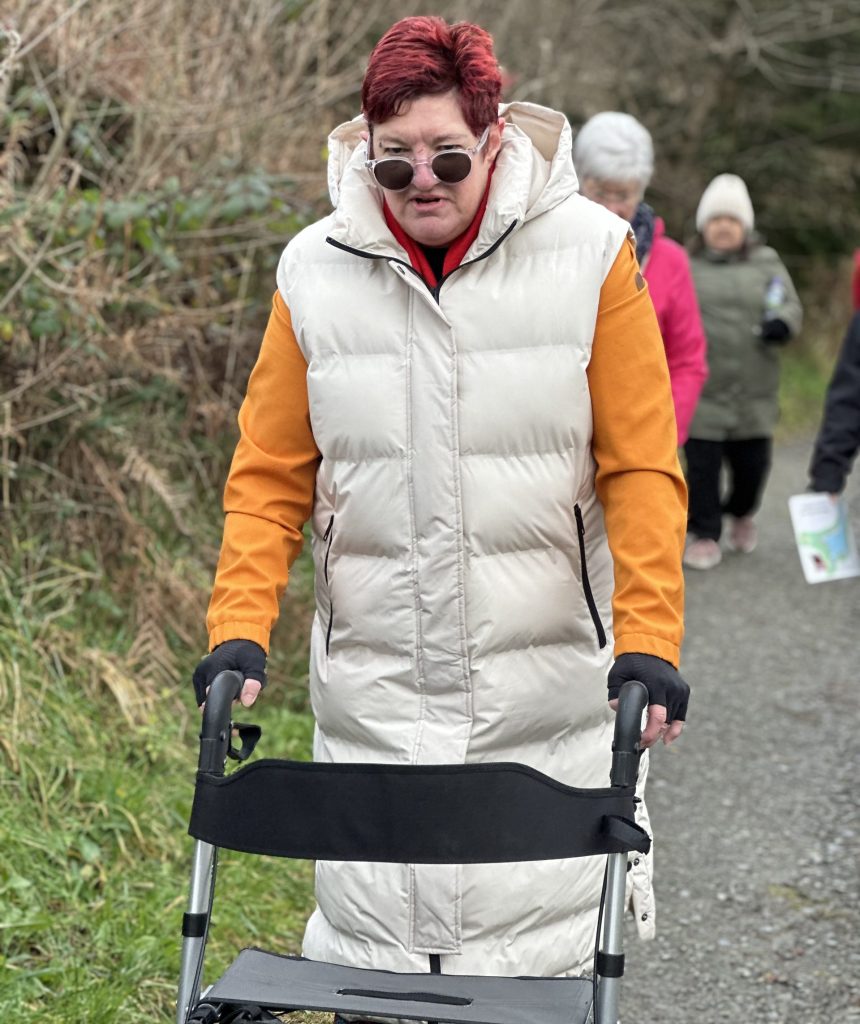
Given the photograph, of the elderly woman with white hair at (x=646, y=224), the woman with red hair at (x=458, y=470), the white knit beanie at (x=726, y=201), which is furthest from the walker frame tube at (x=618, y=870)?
the white knit beanie at (x=726, y=201)

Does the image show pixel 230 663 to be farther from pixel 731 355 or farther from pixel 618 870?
pixel 731 355

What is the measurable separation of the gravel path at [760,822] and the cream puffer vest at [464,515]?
141cm

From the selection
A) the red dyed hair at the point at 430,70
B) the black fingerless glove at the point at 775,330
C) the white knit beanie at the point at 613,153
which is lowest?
the black fingerless glove at the point at 775,330

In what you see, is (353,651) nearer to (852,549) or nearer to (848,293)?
(852,549)

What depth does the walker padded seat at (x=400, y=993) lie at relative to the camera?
2.37m

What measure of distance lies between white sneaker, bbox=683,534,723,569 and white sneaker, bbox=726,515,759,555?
44 centimetres

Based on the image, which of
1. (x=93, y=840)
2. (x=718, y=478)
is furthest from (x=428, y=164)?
(x=718, y=478)

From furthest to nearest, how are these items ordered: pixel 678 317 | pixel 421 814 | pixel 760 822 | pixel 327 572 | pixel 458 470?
pixel 678 317, pixel 760 822, pixel 327 572, pixel 458 470, pixel 421 814

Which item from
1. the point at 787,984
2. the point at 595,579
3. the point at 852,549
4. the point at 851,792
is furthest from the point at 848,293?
the point at 595,579

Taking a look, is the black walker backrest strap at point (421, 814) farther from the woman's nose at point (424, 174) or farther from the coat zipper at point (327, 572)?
the woman's nose at point (424, 174)

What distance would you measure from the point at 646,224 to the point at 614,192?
0.28 meters

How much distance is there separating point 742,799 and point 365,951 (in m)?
2.92

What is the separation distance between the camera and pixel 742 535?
9.34 meters

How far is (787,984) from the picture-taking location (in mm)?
4238
